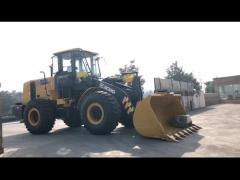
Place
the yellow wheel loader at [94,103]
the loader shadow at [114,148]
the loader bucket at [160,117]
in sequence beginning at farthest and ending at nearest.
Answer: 1. the yellow wheel loader at [94,103]
2. the loader bucket at [160,117]
3. the loader shadow at [114,148]

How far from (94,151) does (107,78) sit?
400 centimetres

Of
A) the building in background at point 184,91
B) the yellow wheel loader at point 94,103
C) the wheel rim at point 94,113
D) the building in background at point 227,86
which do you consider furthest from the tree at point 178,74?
the wheel rim at point 94,113

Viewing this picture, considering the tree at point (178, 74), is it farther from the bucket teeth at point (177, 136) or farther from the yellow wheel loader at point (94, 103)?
the bucket teeth at point (177, 136)

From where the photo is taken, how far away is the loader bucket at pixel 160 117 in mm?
7771

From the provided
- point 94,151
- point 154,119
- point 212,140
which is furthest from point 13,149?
point 212,140

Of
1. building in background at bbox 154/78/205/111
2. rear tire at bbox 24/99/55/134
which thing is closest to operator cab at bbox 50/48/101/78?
rear tire at bbox 24/99/55/134

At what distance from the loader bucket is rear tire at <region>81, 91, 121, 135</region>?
2.80ft

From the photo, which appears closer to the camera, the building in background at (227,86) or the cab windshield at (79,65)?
the cab windshield at (79,65)

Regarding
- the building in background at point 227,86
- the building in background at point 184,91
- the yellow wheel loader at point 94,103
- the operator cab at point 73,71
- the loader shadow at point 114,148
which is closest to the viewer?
the loader shadow at point 114,148

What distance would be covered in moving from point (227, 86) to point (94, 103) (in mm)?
43274

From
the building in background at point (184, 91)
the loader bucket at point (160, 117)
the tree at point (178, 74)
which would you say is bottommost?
the loader bucket at point (160, 117)

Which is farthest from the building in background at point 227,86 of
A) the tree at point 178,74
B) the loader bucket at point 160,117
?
the loader bucket at point 160,117

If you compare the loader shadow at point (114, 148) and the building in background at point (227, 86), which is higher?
the building in background at point (227, 86)

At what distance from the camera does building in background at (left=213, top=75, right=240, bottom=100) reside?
1836 inches
